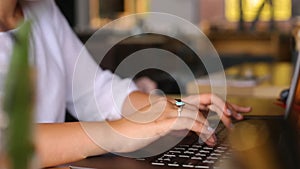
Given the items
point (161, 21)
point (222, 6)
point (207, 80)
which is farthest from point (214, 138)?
point (222, 6)

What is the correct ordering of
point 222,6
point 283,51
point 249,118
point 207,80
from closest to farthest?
point 249,118
point 207,80
point 283,51
point 222,6

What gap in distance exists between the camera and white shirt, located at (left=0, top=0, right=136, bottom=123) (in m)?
1.14

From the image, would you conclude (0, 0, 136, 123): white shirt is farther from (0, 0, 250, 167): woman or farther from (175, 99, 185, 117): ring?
(175, 99, 185, 117): ring

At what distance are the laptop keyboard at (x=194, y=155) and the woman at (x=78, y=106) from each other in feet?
0.07

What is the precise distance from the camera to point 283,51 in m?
4.73

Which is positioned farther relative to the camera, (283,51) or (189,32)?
(189,32)

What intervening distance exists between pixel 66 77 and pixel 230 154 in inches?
22.8

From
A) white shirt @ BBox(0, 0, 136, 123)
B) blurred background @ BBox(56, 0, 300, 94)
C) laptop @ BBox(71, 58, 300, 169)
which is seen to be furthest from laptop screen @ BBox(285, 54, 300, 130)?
blurred background @ BBox(56, 0, 300, 94)

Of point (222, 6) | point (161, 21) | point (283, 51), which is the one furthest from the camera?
point (222, 6)

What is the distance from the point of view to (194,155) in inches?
28.7

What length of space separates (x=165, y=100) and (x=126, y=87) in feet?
1.12

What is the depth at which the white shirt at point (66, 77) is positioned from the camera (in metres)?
1.14

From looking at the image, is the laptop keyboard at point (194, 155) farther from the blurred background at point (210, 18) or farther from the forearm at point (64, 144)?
the blurred background at point (210, 18)

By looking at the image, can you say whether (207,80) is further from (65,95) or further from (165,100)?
(165,100)
